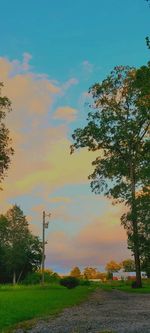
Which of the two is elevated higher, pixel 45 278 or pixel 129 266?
pixel 129 266

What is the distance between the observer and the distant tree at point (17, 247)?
115 m

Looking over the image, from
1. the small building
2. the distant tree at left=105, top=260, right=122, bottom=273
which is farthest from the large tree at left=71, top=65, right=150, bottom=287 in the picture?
the distant tree at left=105, top=260, right=122, bottom=273

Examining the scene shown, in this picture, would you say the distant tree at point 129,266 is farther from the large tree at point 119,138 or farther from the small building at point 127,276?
the large tree at point 119,138

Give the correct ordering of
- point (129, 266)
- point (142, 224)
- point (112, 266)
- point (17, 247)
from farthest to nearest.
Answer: point (112, 266) < point (129, 266) < point (17, 247) < point (142, 224)

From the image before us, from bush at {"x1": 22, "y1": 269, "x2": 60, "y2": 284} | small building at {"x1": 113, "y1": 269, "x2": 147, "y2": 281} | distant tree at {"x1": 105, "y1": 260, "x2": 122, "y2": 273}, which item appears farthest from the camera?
distant tree at {"x1": 105, "y1": 260, "x2": 122, "y2": 273}

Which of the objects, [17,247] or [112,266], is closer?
[17,247]

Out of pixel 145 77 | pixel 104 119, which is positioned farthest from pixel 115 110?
pixel 145 77

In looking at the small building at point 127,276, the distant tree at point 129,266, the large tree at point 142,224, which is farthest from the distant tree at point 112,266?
the large tree at point 142,224

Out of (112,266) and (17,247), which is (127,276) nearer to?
(17,247)

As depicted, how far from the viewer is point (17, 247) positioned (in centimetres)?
11862

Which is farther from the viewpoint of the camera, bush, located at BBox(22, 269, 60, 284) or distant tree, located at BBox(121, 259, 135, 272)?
distant tree, located at BBox(121, 259, 135, 272)

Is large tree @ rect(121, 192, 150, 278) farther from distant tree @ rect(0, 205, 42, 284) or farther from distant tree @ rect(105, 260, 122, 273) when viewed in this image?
Result: distant tree @ rect(105, 260, 122, 273)

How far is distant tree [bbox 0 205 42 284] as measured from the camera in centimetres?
11488

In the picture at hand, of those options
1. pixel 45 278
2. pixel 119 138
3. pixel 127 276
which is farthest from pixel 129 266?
pixel 119 138
